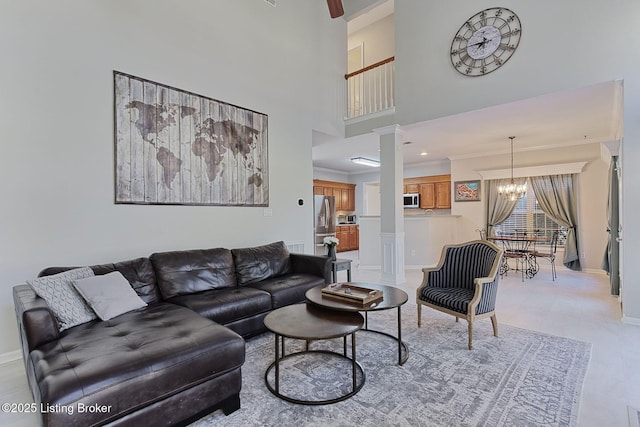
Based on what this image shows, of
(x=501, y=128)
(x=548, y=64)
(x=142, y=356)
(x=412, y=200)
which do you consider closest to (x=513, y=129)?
(x=501, y=128)

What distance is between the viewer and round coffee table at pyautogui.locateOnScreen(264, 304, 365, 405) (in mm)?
1960

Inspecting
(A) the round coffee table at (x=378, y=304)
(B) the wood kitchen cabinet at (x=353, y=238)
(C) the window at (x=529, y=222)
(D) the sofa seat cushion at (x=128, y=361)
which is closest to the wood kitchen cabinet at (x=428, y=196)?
(C) the window at (x=529, y=222)

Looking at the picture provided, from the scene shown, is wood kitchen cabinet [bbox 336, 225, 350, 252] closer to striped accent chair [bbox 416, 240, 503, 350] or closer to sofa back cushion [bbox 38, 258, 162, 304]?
striped accent chair [bbox 416, 240, 503, 350]

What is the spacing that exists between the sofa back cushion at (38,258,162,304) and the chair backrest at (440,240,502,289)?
9.86 feet

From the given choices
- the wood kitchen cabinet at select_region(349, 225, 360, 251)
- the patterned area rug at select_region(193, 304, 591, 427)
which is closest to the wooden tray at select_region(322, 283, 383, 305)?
the patterned area rug at select_region(193, 304, 591, 427)

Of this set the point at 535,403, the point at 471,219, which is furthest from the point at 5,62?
the point at 471,219

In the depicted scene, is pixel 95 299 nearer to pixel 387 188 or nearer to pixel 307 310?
pixel 307 310

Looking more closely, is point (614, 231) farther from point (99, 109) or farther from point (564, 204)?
point (99, 109)

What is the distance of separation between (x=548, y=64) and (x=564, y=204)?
3.94m

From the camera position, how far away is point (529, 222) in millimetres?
7039

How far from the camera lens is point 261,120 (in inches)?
176

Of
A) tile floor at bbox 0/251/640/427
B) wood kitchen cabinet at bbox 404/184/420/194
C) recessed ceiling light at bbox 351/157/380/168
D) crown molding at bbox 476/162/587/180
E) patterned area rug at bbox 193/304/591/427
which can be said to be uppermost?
recessed ceiling light at bbox 351/157/380/168

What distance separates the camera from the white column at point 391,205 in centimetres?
524

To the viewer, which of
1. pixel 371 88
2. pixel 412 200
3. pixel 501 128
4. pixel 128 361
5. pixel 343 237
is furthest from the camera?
pixel 343 237
